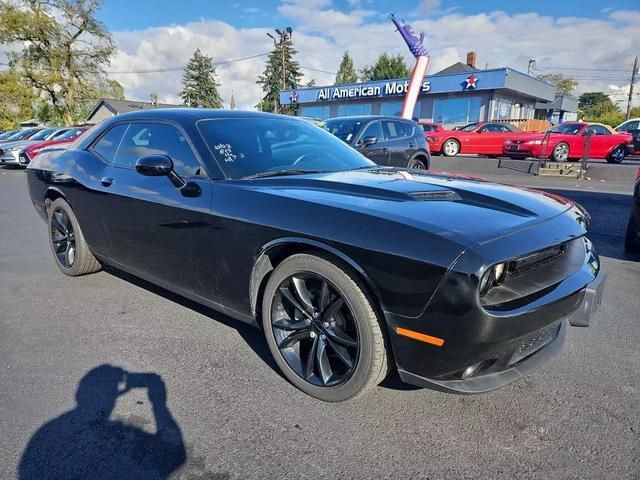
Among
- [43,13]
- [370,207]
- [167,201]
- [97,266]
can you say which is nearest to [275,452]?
[370,207]

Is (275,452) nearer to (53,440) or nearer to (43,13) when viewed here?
(53,440)

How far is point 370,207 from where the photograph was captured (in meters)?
2.18

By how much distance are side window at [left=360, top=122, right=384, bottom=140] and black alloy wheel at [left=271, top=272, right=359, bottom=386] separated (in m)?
6.68

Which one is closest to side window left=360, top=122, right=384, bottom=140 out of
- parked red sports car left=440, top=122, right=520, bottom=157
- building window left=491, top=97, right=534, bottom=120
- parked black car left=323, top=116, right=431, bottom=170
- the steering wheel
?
parked black car left=323, top=116, right=431, bottom=170

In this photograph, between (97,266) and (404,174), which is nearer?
(404,174)

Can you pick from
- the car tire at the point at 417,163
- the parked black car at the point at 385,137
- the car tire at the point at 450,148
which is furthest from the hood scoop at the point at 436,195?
the car tire at the point at 450,148

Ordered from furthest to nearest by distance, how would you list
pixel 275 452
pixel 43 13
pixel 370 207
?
pixel 43 13 < pixel 370 207 < pixel 275 452

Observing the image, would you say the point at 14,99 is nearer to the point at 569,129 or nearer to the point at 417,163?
the point at 417,163

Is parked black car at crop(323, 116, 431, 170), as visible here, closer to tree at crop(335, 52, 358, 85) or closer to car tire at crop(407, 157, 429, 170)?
car tire at crop(407, 157, 429, 170)

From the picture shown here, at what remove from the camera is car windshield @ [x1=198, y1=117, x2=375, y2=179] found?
113 inches

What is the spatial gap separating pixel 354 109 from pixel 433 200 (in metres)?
35.1

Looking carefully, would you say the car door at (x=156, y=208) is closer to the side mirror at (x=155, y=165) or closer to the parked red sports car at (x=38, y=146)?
the side mirror at (x=155, y=165)

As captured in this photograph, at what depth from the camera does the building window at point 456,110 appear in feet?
94.8

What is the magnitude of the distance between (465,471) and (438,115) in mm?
31417
